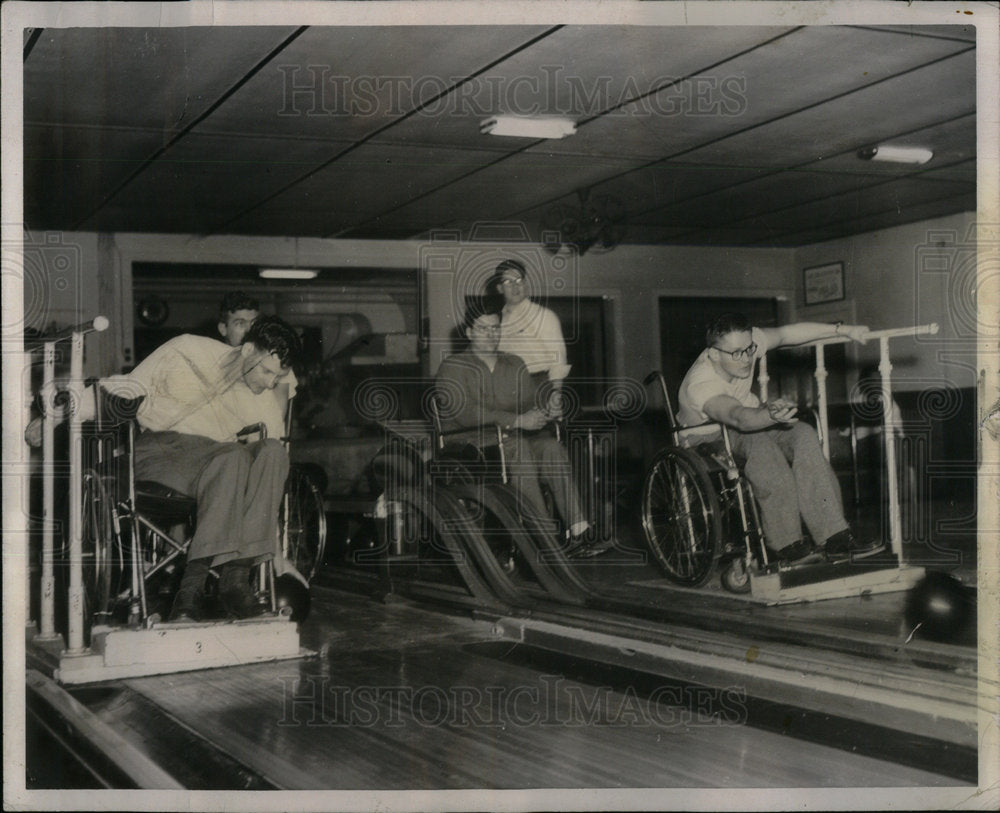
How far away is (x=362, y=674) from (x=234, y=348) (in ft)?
4.65

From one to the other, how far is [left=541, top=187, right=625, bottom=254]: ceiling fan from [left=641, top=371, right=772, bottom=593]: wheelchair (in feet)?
8.84

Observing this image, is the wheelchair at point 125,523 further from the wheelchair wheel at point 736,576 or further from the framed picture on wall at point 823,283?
the framed picture on wall at point 823,283

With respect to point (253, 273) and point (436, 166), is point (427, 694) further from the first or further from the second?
point (253, 273)

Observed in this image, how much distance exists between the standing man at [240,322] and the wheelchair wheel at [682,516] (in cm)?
161

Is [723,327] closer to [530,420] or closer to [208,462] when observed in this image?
[530,420]

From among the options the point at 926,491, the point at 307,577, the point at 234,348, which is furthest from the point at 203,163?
the point at 926,491

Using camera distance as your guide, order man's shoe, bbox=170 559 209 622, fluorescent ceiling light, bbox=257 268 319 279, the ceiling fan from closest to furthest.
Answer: man's shoe, bbox=170 559 209 622
the ceiling fan
fluorescent ceiling light, bbox=257 268 319 279

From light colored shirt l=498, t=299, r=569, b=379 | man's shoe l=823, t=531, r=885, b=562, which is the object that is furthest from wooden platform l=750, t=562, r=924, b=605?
light colored shirt l=498, t=299, r=569, b=379

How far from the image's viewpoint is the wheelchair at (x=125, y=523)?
146 inches

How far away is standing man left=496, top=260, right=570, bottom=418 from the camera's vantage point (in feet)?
18.6

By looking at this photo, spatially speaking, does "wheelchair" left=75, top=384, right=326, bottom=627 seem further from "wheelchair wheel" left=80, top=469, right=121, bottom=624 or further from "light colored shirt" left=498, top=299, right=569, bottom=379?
"light colored shirt" left=498, top=299, right=569, bottom=379

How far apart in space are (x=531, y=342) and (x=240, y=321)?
2116 millimetres

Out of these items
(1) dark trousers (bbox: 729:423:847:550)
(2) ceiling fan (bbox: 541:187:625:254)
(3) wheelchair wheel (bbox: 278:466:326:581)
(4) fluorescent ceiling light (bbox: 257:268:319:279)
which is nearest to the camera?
(1) dark trousers (bbox: 729:423:847:550)

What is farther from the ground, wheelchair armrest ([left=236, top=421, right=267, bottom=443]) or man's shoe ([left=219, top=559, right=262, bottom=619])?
wheelchair armrest ([left=236, top=421, right=267, bottom=443])
